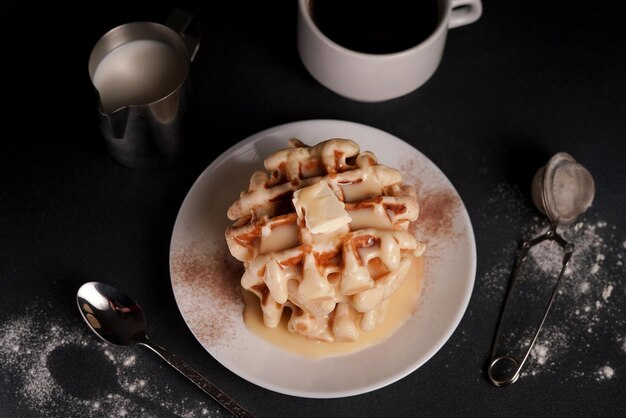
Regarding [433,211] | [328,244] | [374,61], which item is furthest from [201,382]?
[374,61]

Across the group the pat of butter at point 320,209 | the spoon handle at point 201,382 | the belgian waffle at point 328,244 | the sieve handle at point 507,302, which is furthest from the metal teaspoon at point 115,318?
the sieve handle at point 507,302

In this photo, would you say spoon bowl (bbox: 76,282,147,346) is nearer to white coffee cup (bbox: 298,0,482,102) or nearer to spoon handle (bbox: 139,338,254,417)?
spoon handle (bbox: 139,338,254,417)

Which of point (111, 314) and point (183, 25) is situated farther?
point (183, 25)

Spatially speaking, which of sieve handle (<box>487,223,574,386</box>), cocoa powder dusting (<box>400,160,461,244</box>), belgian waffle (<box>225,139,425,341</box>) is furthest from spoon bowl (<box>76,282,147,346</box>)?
sieve handle (<box>487,223,574,386</box>)

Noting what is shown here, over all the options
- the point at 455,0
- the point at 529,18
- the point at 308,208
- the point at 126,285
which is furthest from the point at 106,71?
the point at 529,18

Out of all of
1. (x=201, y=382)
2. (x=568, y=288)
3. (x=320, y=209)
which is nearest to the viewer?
(x=320, y=209)

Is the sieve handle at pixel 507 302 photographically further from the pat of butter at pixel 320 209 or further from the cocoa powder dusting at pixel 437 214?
the pat of butter at pixel 320 209

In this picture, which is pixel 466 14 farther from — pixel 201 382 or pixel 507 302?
pixel 201 382
